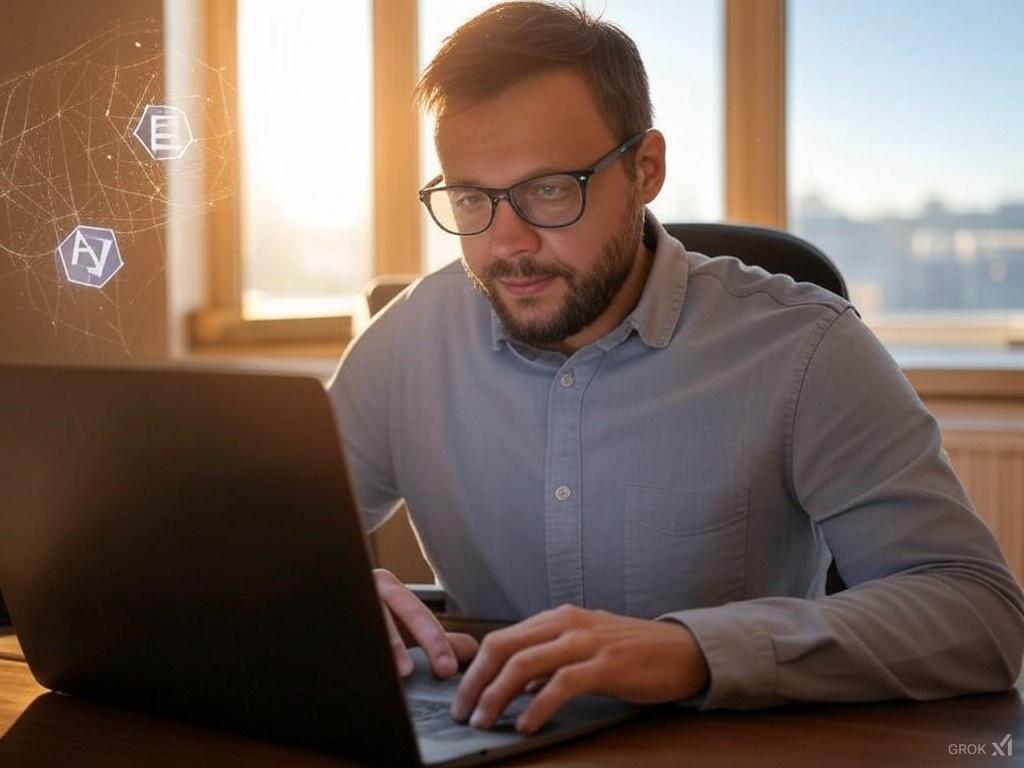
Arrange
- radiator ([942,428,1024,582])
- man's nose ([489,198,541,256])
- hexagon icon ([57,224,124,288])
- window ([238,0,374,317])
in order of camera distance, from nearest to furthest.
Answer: hexagon icon ([57,224,124,288]), man's nose ([489,198,541,256]), window ([238,0,374,317]), radiator ([942,428,1024,582])

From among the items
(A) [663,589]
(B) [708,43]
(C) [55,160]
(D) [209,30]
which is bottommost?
(A) [663,589]

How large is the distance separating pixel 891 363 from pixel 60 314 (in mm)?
746

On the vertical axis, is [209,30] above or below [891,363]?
above

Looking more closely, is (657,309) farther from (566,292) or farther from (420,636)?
(420,636)

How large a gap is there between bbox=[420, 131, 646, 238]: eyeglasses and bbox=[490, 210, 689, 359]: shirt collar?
0.11 meters

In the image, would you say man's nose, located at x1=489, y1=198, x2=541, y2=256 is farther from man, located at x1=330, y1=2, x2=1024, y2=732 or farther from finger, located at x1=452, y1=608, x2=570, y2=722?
finger, located at x1=452, y1=608, x2=570, y2=722

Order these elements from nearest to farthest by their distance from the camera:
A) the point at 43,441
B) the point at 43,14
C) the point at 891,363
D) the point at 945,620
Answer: the point at 43,441 → the point at 945,620 → the point at 43,14 → the point at 891,363

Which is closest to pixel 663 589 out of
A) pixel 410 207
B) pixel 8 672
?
pixel 8 672

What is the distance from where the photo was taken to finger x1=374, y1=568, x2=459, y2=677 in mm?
1024

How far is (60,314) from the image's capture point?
3.86 feet

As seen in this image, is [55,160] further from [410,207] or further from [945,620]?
[410,207]

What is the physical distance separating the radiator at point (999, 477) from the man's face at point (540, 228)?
63.4 inches

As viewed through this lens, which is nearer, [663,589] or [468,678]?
[468,678]

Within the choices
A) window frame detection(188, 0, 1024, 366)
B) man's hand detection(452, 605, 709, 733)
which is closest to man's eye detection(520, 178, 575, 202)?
man's hand detection(452, 605, 709, 733)
